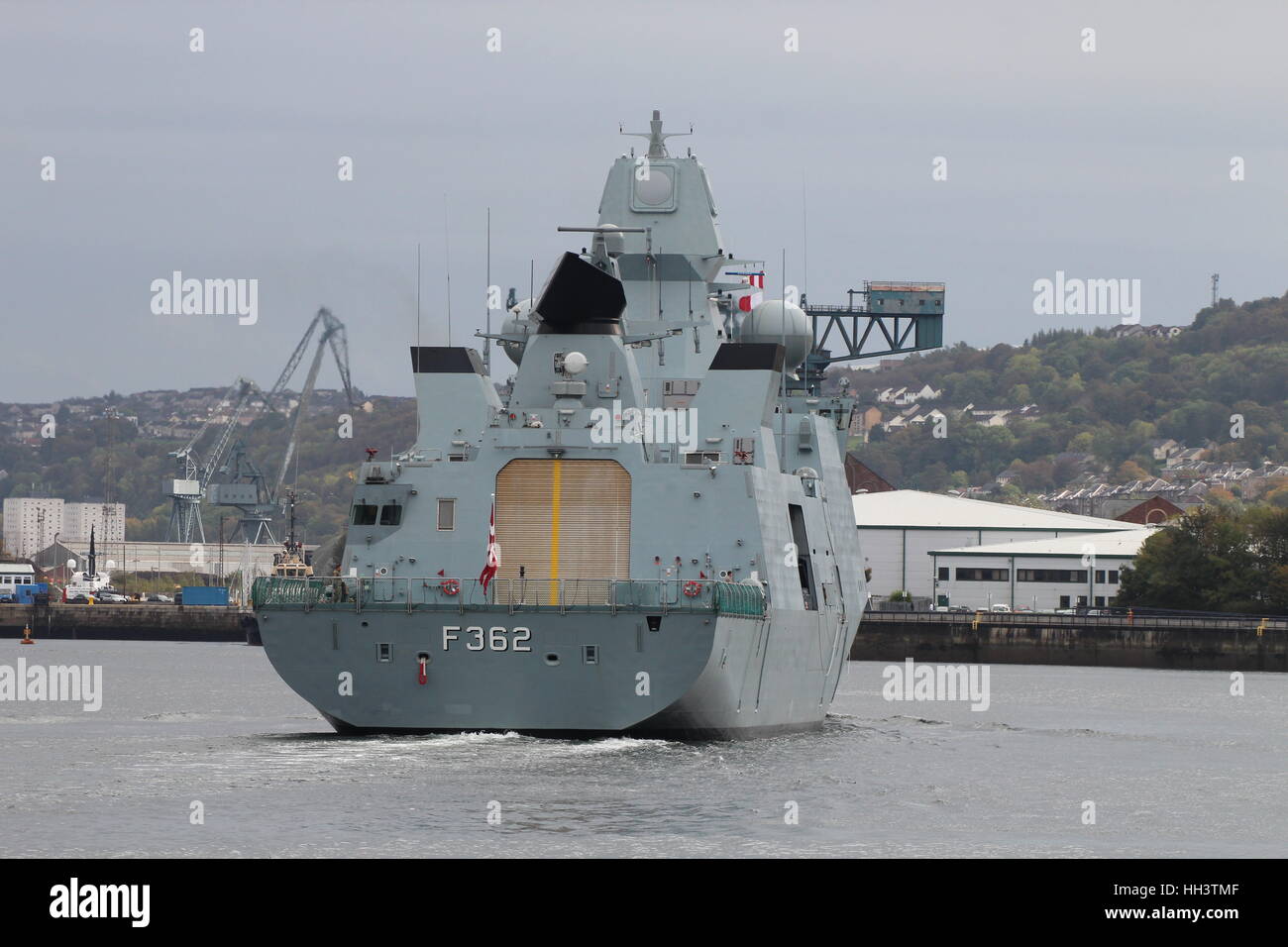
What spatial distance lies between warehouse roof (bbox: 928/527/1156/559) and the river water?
6630 cm

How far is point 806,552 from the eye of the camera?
43.0 m

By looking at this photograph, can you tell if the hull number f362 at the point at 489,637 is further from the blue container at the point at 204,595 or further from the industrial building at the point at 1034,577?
the blue container at the point at 204,595

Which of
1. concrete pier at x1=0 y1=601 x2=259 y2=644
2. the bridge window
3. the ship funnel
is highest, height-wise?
the ship funnel

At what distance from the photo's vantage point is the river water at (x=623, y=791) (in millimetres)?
27344

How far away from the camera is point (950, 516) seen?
123938 millimetres

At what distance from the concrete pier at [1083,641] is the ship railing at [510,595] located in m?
60.6

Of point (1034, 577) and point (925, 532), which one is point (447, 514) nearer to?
point (1034, 577)

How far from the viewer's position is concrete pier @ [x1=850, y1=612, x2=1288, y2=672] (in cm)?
9412

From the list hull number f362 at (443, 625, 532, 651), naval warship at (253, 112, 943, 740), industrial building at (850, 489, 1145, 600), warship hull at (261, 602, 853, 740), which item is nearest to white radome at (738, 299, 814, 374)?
naval warship at (253, 112, 943, 740)

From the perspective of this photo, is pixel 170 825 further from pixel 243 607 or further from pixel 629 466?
pixel 243 607

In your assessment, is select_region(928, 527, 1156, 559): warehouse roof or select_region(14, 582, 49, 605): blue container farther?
select_region(14, 582, 49, 605): blue container

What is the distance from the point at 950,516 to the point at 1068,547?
910 centimetres

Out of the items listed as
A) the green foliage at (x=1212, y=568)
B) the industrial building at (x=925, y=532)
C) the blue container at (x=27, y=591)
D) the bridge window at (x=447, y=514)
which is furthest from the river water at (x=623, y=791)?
the blue container at (x=27, y=591)

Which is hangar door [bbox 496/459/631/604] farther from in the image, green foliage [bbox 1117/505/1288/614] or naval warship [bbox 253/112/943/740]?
green foliage [bbox 1117/505/1288/614]
